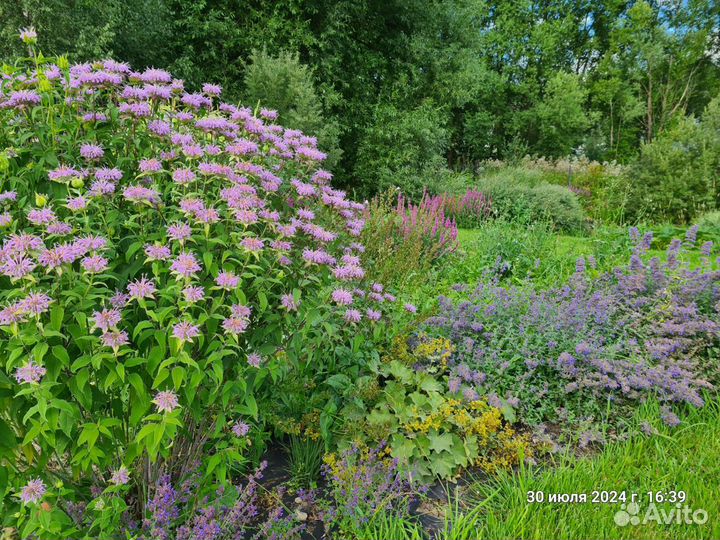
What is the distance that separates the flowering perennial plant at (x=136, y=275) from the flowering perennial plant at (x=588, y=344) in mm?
1191

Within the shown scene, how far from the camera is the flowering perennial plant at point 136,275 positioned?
4.58 feet

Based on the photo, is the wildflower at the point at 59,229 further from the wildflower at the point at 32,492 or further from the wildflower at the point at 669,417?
the wildflower at the point at 669,417

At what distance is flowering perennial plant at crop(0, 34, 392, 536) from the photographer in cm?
140

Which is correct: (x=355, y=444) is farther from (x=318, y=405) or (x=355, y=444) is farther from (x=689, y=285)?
(x=689, y=285)

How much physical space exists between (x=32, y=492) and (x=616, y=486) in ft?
7.72

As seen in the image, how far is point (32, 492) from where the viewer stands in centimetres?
153

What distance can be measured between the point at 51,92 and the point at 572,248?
5.13m

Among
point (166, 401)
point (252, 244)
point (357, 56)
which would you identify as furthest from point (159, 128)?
point (357, 56)

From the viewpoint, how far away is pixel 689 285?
11.1 ft

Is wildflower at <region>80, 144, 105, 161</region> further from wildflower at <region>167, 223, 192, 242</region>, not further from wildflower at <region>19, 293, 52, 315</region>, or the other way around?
wildflower at <region>19, 293, 52, 315</region>

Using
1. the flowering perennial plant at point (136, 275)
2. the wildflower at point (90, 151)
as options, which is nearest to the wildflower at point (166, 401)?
the flowering perennial plant at point (136, 275)

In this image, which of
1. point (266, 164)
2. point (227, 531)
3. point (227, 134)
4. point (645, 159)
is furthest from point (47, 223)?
point (645, 159)

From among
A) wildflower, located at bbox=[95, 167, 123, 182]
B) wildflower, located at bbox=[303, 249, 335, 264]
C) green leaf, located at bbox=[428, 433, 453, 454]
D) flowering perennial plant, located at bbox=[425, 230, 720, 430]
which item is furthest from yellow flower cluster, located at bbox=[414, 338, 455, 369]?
wildflower, located at bbox=[95, 167, 123, 182]

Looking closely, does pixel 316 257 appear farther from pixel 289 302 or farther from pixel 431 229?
pixel 431 229
